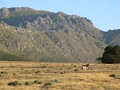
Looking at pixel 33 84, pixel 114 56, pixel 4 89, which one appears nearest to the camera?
pixel 4 89

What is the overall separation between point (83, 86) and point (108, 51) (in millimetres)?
84574

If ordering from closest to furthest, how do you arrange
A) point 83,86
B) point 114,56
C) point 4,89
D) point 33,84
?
point 4,89, point 83,86, point 33,84, point 114,56

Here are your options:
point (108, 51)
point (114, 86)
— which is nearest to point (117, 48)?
point (108, 51)

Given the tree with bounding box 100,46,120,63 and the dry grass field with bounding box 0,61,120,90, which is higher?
the tree with bounding box 100,46,120,63

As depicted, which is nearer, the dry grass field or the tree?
the dry grass field

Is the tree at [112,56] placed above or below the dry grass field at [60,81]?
above

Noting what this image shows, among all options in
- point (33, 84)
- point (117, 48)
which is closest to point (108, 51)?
point (117, 48)

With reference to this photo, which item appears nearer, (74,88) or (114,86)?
(74,88)

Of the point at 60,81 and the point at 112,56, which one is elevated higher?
the point at 112,56

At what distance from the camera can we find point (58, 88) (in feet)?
100

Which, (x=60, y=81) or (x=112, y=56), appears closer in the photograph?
(x=60, y=81)

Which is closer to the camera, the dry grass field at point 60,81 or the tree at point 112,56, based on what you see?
the dry grass field at point 60,81

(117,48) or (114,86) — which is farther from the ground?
(117,48)

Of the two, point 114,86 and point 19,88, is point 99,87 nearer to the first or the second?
point 114,86
